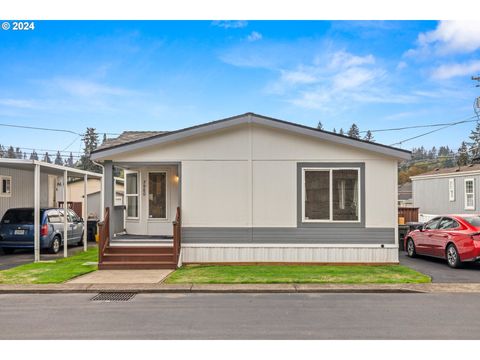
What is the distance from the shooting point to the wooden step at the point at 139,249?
36.5 ft

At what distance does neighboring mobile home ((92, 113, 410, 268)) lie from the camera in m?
11.2

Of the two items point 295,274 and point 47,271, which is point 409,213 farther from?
point 47,271

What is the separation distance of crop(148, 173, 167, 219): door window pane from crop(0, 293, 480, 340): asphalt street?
5248mm

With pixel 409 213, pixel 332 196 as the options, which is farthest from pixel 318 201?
pixel 409 213

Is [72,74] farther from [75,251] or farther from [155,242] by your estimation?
[155,242]

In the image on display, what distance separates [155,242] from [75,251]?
5026 millimetres

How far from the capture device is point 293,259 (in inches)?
444

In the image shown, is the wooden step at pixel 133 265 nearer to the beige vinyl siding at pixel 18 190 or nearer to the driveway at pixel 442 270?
the driveway at pixel 442 270

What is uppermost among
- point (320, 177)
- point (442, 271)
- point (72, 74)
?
point (72, 74)

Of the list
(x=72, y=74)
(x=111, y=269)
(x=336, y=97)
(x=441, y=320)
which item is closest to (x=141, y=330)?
(x=441, y=320)

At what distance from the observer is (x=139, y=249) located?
11.2 m

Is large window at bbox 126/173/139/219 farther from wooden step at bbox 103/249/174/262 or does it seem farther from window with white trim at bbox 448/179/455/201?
window with white trim at bbox 448/179/455/201

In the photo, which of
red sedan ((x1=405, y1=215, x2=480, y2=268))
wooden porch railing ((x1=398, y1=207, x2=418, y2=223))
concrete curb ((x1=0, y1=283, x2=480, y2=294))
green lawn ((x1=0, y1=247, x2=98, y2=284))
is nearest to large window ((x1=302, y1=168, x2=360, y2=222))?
red sedan ((x1=405, y1=215, x2=480, y2=268))

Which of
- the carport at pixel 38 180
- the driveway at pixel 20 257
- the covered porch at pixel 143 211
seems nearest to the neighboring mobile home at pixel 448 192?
the covered porch at pixel 143 211
